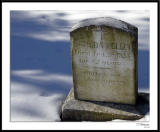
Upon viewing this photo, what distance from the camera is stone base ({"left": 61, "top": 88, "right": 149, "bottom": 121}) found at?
3.25 meters

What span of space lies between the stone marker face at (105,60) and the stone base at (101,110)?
0.34 feet

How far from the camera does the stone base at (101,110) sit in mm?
3246

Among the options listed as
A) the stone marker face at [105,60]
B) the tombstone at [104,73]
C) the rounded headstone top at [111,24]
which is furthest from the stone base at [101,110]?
the rounded headstone top at [111,24]

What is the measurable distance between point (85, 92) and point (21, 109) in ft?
3.47

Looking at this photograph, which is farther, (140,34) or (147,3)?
(140,34)

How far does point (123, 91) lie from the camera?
3.39 meters

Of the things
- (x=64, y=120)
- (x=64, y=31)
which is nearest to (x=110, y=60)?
(x=64, y=120)

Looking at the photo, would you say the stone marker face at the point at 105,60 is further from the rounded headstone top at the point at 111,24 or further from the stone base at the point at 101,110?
the stone base at the point at 101,110

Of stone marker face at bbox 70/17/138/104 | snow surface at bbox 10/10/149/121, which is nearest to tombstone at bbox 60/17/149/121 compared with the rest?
stone marker face at bbox 70/17/138/104

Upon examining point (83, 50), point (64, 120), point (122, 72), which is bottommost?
point (64, 120)

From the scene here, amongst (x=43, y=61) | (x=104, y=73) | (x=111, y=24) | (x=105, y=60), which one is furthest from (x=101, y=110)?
(x=43, y=61)

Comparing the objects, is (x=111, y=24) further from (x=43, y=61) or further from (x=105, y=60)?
(x=43, y=61)

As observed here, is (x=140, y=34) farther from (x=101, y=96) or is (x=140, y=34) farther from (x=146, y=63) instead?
(x=101, y=96)

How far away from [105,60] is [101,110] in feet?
2.35
